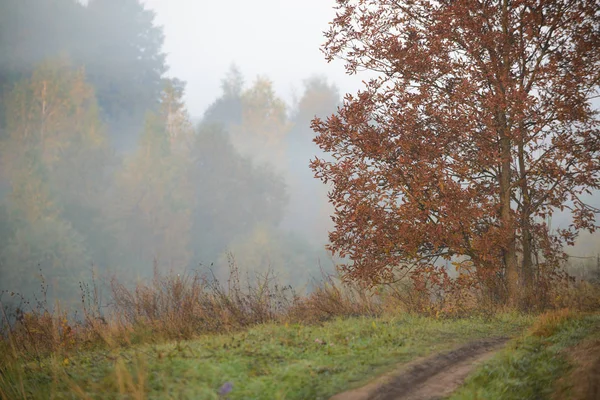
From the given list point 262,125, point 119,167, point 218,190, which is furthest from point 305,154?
point 119,167

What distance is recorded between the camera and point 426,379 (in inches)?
213

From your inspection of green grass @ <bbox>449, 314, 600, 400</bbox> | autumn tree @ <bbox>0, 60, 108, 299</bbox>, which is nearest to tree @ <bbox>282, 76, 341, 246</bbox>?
autumn tree @ <bbox>0, 60, 108, 299</bbox>

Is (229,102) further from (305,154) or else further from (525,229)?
(525,229)

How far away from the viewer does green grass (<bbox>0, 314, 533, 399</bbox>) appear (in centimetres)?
483

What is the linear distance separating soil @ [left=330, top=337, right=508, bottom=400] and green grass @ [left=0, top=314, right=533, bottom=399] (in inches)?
7.4

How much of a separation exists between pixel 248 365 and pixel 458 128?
5790mm

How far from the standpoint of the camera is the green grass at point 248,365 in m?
4.83

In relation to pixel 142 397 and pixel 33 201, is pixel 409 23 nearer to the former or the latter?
pixel 142 397

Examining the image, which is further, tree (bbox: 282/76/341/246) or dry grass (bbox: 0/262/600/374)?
tree (bbox: 282/76/341/246)

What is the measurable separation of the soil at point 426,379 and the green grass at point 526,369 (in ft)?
0.58

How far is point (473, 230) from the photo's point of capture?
391 inches

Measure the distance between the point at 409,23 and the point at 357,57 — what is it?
128 cm

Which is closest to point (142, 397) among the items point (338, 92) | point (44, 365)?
point (44, 365)

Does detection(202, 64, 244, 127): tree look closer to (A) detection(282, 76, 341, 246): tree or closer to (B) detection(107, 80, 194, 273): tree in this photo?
(A) detection(282, 76, 341, 246): tree
